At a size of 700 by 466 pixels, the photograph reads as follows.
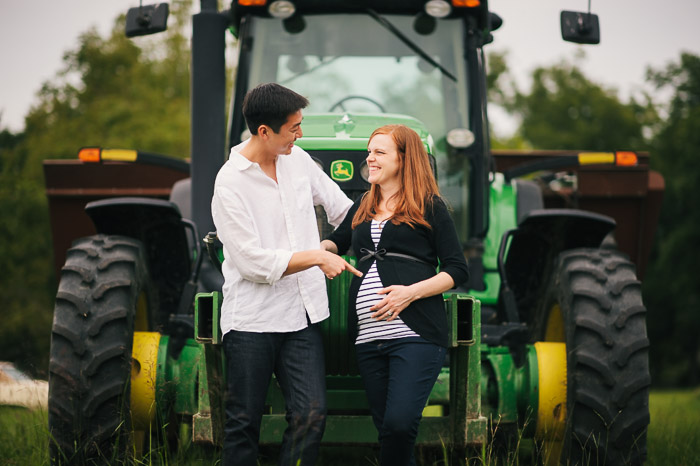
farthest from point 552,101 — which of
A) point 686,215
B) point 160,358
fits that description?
point 160,358

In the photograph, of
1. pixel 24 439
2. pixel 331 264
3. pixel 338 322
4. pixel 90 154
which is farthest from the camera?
pixel 90 154

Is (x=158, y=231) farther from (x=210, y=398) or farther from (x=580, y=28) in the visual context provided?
(x=580, y=28)

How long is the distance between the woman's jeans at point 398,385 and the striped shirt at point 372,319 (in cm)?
3

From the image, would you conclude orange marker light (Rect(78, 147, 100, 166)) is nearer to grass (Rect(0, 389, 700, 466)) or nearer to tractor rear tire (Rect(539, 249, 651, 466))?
grass (Rect(0, 389, 700, 466))

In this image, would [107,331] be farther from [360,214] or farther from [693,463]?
[693,463]

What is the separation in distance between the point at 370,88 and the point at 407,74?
243 mm

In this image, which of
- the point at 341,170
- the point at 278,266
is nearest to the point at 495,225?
the point at 341,170

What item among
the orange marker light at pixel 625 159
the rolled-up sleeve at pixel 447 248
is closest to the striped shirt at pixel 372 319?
the rolled-up sleeve at pixel 447 248

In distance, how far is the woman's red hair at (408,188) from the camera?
11.2 ft

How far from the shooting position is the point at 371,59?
5.21 meters

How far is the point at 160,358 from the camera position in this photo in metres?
4.19

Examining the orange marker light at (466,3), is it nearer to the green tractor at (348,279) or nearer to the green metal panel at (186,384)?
the green tractor at (348,279)

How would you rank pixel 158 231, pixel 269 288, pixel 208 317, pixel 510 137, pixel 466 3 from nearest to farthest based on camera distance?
pixel 269 288 < pixel 208 317 < pixel 158 231 < pixel 466 3 < pixel 510 137

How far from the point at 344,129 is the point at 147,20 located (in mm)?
1587
